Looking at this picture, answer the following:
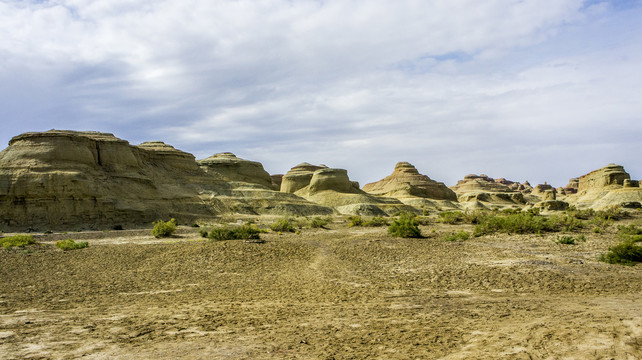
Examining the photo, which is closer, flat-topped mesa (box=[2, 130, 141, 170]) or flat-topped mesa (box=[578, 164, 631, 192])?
flat-topped mesa (box=[2, 130, 141, 170])

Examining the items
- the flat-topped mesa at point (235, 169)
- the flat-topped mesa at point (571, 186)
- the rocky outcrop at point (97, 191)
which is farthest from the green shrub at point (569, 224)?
the flat-topped mesa at point (571, 186)

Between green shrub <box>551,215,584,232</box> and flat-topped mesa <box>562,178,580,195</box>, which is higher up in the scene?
flat-topped mesa <box>562,178,580,195</box>

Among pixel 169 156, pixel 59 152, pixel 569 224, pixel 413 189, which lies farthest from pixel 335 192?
pixel 569 224

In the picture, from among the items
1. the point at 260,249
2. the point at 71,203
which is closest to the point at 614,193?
the point at 260,249

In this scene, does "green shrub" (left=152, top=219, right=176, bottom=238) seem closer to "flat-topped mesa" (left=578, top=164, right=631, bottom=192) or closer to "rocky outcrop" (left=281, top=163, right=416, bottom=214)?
"rocky outcrop" (left=281, top=163, right=416, bottom=214)

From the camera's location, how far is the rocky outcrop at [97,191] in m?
33.9

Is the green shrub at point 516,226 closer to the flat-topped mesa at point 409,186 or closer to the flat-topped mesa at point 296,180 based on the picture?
the flat-topped mesa at point 296,180

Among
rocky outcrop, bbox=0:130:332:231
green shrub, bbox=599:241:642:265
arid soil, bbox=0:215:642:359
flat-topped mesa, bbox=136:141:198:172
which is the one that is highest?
flat-topped mesa, bbox=136:141:198:172

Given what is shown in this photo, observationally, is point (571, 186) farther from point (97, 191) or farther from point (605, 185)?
point (97, 191)

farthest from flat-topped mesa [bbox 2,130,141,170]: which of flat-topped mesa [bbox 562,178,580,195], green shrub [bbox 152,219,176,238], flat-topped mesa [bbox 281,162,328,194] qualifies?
flat-topped mesa [bbox 562,178,580,195]

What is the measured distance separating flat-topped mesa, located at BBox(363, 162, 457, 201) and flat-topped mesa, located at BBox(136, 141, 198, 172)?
147 ft

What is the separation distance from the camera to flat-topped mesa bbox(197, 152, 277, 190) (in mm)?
60459

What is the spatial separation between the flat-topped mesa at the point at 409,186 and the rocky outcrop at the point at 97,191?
1616 inches

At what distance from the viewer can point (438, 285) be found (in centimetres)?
1019
